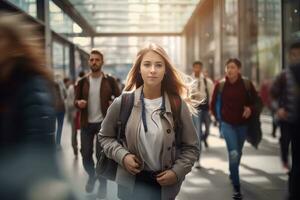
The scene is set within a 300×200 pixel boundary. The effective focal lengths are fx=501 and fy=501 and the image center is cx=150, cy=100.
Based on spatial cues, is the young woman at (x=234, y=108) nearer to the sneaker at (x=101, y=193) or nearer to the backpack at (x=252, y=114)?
the backpack at (x=252, y=114)

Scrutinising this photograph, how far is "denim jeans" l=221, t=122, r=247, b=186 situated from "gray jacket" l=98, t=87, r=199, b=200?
3.20 metres

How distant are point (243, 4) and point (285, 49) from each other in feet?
5.30

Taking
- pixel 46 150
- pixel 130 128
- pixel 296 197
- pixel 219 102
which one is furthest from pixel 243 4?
pixel 46 150

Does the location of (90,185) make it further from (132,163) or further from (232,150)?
(132,163)

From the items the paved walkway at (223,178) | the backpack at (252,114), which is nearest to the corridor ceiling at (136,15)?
the paved walkway at (223,178)

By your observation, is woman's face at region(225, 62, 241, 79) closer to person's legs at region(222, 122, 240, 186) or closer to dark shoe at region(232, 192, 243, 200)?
person's legs at region(222, 122, 240, 186)

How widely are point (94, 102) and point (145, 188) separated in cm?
329

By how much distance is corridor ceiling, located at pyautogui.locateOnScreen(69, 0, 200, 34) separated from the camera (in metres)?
20.2

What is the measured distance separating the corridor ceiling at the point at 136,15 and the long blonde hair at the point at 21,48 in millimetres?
14888

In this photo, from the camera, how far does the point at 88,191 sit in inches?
236

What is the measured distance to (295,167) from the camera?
4012mm

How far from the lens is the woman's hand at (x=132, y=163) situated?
8.96ft

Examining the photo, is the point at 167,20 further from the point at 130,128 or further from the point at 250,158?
the point at 130,128

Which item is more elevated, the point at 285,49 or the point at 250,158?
the point at 285,49
